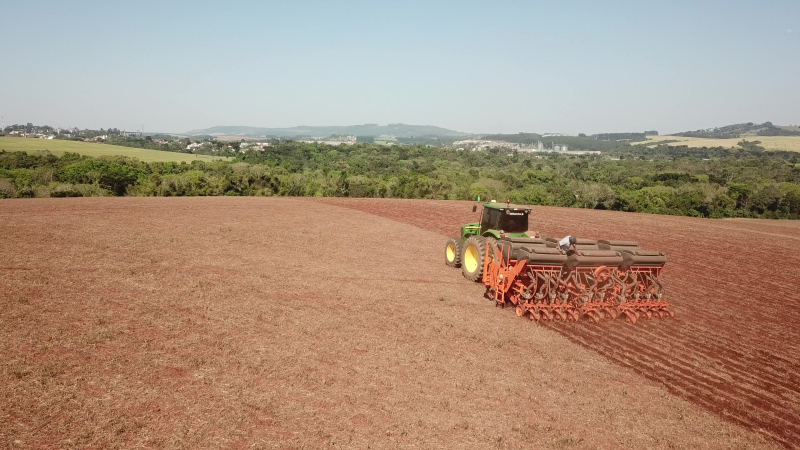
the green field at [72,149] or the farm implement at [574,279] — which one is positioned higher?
the green field at [72,149]

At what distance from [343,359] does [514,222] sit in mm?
7491

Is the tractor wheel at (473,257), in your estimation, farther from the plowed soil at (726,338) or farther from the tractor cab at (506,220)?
the plowed soil at (726,338)

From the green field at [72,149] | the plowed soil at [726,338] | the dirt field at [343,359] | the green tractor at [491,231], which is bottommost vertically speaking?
the plowed soil at [726,338]

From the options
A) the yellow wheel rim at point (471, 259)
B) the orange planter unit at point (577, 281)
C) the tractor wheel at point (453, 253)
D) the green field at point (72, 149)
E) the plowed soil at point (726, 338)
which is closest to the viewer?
the plowed soil at point (726, 338)

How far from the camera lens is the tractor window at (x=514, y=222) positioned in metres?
13.7

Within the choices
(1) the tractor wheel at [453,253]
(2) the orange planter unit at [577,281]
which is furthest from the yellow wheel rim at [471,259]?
(2) the orange planter unit at [577,281]

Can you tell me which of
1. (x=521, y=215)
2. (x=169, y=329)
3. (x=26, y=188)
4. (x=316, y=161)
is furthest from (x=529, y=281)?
(x=316, y=161)

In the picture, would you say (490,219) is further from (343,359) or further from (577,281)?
(343,359)

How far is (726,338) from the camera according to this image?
10.5 meters

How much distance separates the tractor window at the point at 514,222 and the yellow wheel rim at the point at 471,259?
1.13 meters

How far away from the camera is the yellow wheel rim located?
14102 millimetres

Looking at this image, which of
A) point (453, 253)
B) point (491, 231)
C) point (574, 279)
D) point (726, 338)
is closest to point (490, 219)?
point (491, 231)

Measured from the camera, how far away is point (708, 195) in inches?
1786

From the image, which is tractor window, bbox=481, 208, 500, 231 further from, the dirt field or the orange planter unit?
the dirt field
